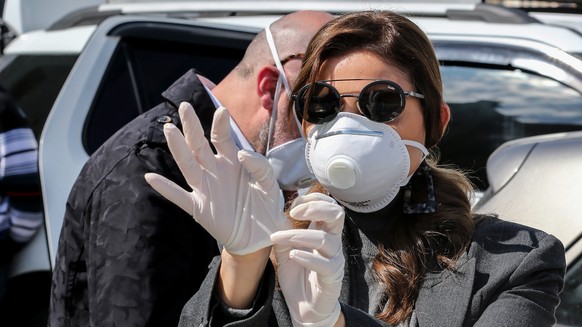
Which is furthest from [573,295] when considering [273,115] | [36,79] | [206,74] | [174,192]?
[36,79]

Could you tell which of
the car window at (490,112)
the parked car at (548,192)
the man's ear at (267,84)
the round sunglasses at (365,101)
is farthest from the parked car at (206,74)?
the round sunglasses at (365,101)

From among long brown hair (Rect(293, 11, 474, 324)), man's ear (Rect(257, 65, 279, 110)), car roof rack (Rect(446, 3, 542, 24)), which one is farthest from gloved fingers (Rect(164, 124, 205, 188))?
car roof rack (Rect(446, 3, 542, 24))

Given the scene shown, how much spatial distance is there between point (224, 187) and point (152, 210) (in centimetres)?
72

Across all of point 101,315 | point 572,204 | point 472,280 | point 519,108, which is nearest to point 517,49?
point 519,108

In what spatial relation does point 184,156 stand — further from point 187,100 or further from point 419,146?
point 187,100

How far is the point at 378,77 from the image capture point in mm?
2184

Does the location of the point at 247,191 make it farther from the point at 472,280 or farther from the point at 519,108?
the point at 519,108

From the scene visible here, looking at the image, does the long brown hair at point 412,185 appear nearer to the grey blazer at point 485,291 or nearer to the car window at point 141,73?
the grey blazer at point 485,291

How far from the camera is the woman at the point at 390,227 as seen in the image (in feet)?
6.34

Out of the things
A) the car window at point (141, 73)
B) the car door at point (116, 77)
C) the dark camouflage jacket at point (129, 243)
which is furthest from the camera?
the car window at point (141, 73)

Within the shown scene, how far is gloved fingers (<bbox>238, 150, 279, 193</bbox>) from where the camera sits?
1799 millimetres

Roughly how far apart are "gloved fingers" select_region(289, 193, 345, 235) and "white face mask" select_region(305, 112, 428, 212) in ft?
1.05

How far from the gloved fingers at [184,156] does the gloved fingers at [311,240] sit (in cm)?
18

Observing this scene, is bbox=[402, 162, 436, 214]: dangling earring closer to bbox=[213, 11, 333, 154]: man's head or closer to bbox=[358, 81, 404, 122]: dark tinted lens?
bbox=[358, 81, 404, 122]: dark tinted lens
